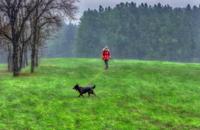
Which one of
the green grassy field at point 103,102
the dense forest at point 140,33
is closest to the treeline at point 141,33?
the dense forest at point 140,33

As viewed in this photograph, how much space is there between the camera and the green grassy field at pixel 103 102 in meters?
28.6

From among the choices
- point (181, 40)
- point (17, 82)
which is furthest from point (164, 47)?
point (17, 82)

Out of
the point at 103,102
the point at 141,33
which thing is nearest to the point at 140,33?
the point at 141,33

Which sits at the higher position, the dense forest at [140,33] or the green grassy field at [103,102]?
the dense forest at [140,33]

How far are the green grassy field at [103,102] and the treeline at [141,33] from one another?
345 ft

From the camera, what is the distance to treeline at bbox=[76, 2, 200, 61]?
507 feet

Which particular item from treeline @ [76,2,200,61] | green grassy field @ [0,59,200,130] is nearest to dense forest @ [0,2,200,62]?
treeline @ [76,2,200,61]

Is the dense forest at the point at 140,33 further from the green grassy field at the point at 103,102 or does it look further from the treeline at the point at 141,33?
the green grassy field at the point at 103,102

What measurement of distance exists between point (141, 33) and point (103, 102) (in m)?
128

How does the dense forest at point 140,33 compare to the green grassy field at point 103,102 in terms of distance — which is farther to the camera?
the dense forest at point 140,33

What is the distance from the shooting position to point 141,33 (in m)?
160

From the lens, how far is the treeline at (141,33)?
15462 cm

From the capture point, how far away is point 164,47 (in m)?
153

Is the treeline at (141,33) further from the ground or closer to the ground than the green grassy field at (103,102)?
further from the ground
